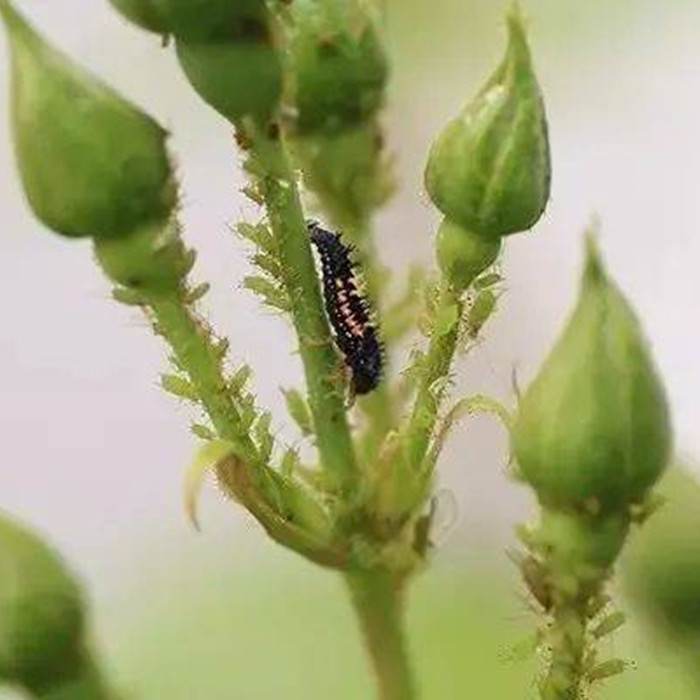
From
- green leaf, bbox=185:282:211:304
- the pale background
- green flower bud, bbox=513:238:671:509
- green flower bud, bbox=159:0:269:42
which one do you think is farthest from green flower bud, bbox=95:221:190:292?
the pale background

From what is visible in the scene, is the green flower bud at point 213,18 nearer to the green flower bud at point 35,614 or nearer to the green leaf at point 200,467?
the green leaf at point 200,467

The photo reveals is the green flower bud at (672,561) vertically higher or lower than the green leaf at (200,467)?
lower

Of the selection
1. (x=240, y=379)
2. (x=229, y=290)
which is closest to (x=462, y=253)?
(x=240, y=379)

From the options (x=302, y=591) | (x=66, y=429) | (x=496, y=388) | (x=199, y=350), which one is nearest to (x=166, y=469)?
(x=66, y=429)

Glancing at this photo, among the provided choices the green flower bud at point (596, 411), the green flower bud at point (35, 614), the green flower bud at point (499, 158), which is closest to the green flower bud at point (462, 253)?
the green flower bud at point (499, 158)

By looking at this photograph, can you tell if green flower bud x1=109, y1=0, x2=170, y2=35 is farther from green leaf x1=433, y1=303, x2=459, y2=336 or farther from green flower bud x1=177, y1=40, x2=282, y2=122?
green leaf x1=433, y1=303, x2=459, y2=336
